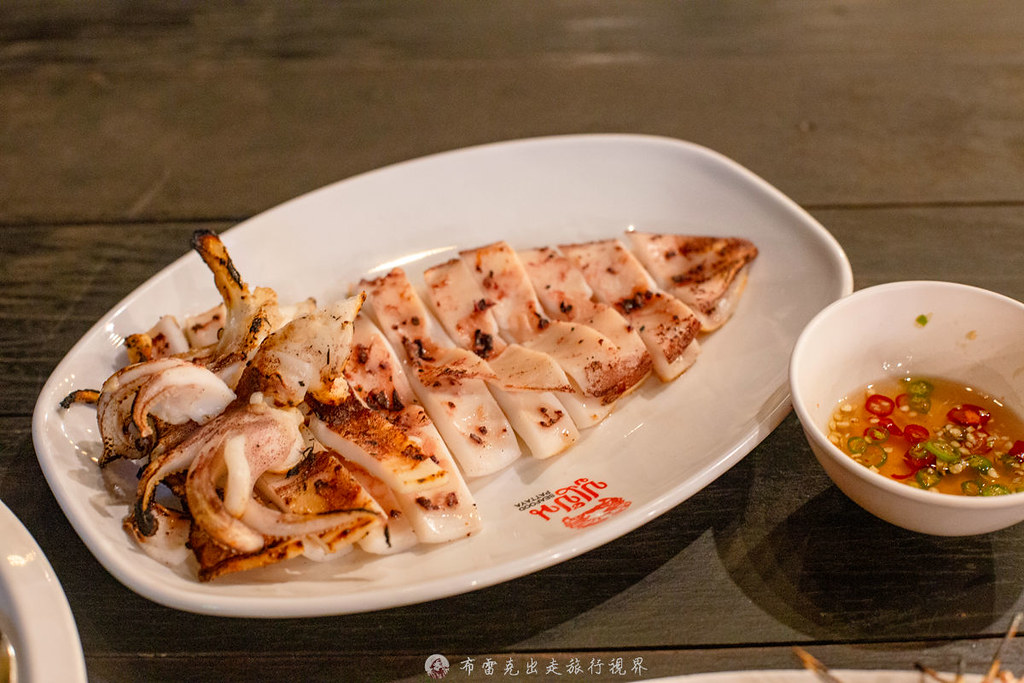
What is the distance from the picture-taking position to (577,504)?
2037 mm

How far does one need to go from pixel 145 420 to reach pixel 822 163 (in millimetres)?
2700

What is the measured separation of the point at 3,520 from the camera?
197cm

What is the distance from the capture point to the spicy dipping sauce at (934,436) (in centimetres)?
190

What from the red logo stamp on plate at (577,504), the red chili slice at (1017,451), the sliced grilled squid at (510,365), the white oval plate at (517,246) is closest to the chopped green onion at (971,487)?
the red chili slice at (1017,451)

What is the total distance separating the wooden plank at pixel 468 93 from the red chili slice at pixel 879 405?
123cm

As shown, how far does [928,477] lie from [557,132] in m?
2.21

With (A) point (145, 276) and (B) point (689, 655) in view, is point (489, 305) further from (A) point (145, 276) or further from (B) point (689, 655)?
(A) point (145, 276)

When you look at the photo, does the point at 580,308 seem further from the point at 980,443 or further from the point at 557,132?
the point at 557,132

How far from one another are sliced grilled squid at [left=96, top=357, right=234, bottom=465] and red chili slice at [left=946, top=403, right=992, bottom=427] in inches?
72.0

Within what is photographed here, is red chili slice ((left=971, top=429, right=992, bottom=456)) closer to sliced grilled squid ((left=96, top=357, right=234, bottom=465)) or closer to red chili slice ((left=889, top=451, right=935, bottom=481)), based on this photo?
red chili slice ((left=889, top=451, right=935, bottom=481))

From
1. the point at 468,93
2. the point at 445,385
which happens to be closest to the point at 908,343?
the point at 445,385

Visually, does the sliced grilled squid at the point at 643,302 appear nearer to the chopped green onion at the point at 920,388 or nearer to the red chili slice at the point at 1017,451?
the chopped green onion at the point at 920,388

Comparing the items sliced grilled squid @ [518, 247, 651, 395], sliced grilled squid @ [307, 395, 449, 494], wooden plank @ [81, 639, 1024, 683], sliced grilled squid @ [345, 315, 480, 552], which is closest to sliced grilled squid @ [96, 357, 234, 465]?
sliced grilled squid @ [307, 395, 449, 494]

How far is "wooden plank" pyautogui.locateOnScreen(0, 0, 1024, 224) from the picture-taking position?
333cm
